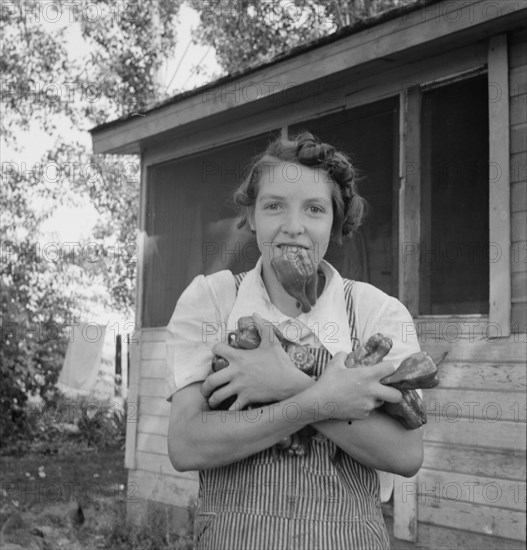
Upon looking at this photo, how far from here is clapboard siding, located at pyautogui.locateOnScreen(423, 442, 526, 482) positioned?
12.7 feet

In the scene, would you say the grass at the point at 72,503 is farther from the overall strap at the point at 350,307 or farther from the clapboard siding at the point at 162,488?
the overall strap at the point at 350,307

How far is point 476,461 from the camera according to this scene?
13.2ft

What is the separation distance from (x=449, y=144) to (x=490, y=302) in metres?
0.98

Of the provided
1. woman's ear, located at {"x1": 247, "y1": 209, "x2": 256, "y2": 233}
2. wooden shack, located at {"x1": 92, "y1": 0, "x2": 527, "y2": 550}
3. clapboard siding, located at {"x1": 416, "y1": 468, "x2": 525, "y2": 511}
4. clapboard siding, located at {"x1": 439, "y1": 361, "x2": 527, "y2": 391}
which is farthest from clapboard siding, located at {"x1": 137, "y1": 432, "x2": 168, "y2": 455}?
woman's ear, located at {"x1": 247, "y1": 209, "x2": 256, "y2": 233}

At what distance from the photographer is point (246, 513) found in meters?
1.40

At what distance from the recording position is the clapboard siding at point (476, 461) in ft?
12.7

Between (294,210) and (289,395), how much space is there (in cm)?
39

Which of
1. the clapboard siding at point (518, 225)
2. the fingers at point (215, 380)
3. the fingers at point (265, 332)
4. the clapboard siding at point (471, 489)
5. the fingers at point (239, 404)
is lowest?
the clapboard siding at point (471, 489)

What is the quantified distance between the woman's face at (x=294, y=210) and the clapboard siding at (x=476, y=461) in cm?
276

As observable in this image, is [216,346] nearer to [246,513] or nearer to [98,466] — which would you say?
[246,513]

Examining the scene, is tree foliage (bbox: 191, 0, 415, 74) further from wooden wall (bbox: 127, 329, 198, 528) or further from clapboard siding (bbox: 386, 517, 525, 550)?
clapboard siding (bbox: 386, 517, 525, 550)

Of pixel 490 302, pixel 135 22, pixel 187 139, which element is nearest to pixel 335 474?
pixel 490 302

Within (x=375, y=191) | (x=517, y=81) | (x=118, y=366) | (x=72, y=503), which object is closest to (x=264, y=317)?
(x=517, y=81)

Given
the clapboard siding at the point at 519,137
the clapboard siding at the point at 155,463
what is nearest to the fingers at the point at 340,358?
the clapboard siding at the point at 519,137
